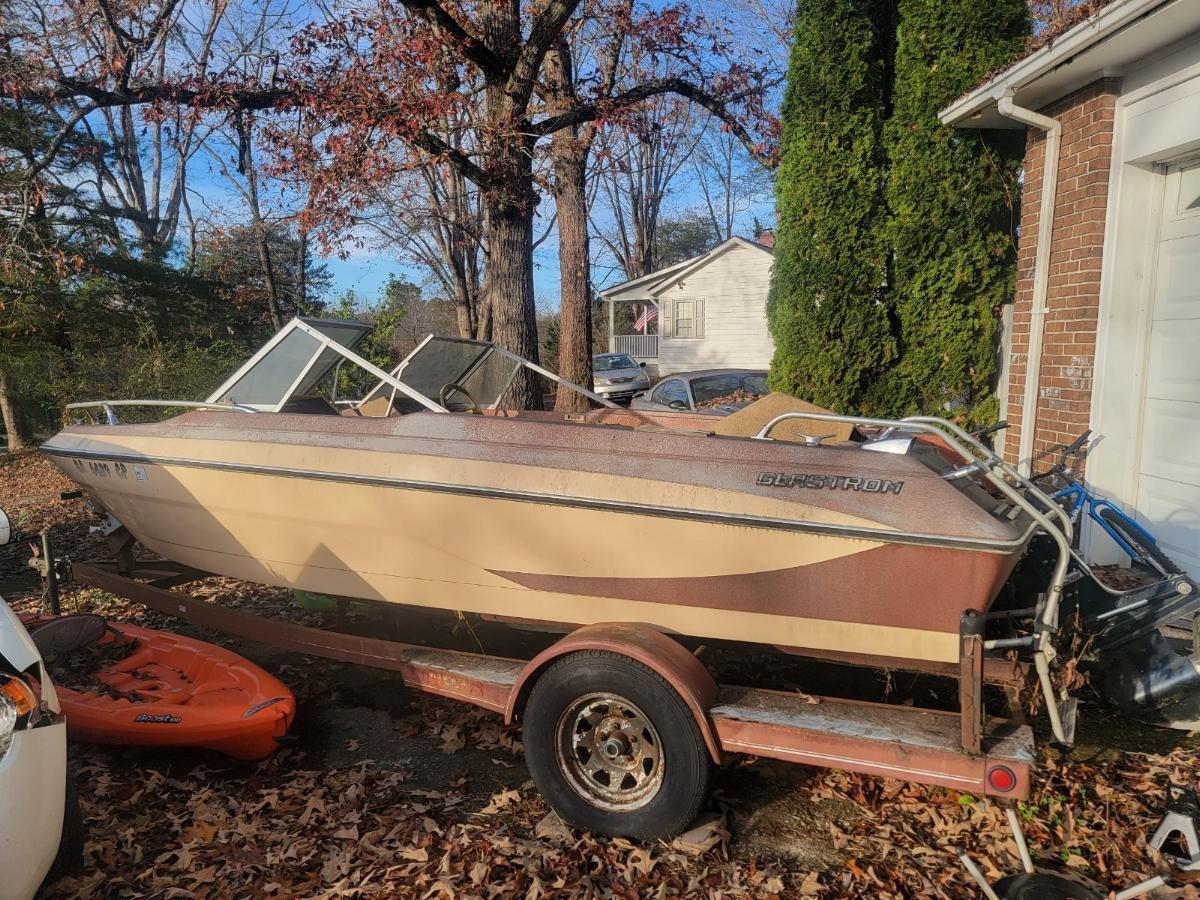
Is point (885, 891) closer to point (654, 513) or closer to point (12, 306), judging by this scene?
point (654, 513)

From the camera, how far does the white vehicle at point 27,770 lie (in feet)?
7.33

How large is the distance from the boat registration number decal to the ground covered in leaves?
1425 millimetres

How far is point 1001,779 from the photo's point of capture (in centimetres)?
254

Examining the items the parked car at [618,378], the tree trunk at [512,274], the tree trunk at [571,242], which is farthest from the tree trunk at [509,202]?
the parked car at [618,378]

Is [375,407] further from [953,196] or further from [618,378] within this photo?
[618,378]

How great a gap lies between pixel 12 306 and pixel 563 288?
868 centimetres

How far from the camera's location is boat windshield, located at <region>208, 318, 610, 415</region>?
424 cm

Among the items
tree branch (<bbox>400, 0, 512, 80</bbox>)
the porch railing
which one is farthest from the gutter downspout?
the porch railing

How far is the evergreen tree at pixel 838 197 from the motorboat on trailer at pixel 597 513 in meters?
3.47

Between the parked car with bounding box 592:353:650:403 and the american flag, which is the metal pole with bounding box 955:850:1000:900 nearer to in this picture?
the parked car with bounding box 592:353:650:403

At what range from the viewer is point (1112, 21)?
456 cm

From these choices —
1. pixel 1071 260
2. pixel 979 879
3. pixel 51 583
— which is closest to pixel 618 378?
pixel 1071 260

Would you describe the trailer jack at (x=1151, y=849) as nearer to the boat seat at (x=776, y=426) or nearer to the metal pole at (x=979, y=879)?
the metal pole at (x=979, y=879)

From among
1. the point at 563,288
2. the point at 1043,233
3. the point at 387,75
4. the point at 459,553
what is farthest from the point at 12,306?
the point at 1043,233
